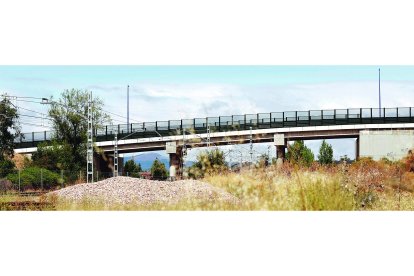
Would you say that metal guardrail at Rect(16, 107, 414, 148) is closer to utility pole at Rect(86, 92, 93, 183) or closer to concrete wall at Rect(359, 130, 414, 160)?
utility pole at Rect(86, 92, 93, 183)

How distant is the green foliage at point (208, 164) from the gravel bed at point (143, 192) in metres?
0.48

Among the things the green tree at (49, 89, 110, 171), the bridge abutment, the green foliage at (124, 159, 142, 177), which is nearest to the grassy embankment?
the bridge abutment

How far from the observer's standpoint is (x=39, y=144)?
13.1 metres

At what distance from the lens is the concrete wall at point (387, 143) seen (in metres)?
13.6

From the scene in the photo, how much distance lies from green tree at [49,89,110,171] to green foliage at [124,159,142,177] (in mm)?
939

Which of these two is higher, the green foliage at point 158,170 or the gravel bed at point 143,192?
the green foliage at point 158,170

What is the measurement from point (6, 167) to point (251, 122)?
14.9ft

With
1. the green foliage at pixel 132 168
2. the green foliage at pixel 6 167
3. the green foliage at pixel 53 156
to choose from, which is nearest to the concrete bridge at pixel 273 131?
the green foliage at pixel 53 156

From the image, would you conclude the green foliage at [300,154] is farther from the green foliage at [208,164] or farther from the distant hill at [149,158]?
the distant hill at [149,158]

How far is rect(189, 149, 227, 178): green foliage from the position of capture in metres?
13.7

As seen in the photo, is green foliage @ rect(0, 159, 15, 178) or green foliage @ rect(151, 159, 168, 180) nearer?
green foliage @ rect(0, 159, 15, 178)
